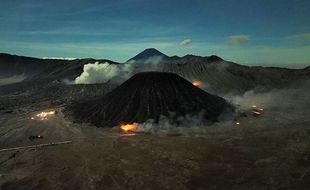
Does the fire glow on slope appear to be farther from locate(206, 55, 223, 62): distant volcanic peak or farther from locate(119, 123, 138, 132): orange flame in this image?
locate(206, 55, 223, 62): distant volcanic peak

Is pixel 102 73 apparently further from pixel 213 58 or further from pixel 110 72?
pixel 213 58

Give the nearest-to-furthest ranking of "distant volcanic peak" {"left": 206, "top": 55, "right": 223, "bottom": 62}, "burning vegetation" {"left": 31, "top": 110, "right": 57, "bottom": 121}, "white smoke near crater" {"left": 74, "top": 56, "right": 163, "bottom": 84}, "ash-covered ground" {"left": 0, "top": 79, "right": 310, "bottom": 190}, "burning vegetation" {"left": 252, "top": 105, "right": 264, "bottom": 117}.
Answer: "ash-covered ground" {"left": 0, "top": 79, "right": 310, "bottom": 190}
"burning vegetation" {"left": 31, "top": 110, "right": 57, "bottom": 121}
"burning vegetation" {"left": 252, "top": 105, "right": 264, "bottom": 117}
"white smoke near crater" {"left": 74, "top": 56, "right": 163, "bottom": 84}
"distant volcanic peak" {"left": 206, "top": 55, "right": 223, "bottom": 62}

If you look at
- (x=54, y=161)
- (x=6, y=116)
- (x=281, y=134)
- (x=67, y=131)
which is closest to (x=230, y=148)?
(x=281, y=134)

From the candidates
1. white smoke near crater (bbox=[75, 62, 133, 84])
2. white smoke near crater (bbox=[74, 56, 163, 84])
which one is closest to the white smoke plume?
white smoke near crater (bbox=[74, 56, 163, 84])

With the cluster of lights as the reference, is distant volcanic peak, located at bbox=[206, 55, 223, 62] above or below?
above

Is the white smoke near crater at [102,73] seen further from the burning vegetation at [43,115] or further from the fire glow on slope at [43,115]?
the fire glow on slope at [43,115]

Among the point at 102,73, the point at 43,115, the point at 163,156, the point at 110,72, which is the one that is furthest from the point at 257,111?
the point at 110,72

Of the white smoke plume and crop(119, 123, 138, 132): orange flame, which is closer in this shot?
the white smoke plume
